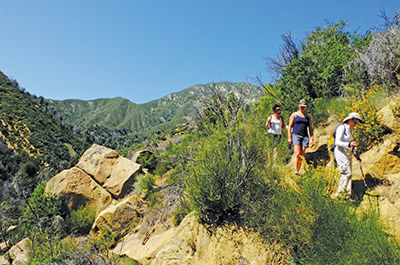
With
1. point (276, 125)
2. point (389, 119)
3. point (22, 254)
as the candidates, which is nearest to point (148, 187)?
point (22, 254)

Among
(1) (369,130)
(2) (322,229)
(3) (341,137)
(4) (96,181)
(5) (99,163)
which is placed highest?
(1) (369,130)

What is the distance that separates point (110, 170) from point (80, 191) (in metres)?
1.73

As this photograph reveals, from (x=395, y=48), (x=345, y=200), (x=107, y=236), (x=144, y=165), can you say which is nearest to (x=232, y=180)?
(x=345, y=200)

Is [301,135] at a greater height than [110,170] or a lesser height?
greater

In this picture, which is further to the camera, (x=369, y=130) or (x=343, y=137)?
(x=369, y=130)

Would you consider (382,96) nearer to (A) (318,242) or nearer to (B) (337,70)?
(B) (337,70)

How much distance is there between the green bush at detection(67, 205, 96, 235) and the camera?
11.8 meters

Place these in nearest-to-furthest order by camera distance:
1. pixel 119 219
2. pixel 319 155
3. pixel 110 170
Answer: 1. pixel 319 155
2. pixel 119 219
3. pixel 110 170

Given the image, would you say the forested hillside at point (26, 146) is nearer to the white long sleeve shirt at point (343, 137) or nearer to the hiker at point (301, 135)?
the hiker at point (301, 135)

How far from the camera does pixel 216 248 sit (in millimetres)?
4477

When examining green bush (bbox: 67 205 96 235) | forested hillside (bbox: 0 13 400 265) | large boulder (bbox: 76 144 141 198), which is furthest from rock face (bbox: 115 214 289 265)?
large boulder (bbox: 76 144 141 198)

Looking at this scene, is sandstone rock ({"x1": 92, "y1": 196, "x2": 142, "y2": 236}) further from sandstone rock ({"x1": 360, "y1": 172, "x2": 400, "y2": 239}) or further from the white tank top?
sandstone rock ({"x1": 360, "y1": 172, "x2": 400, "y2": 239})

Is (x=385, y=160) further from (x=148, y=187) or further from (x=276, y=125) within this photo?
(x=148, y=187)

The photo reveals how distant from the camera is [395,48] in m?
6.95
